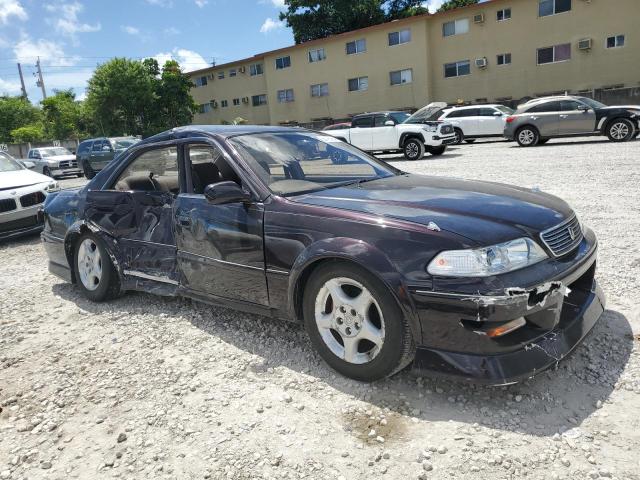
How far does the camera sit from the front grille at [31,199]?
8.00 meters

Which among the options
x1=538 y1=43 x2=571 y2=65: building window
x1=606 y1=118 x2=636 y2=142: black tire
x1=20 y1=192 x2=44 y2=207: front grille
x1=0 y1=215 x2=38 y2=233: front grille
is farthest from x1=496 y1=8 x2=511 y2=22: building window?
x1=0 y1=215 x2=38 y2=233: front grille

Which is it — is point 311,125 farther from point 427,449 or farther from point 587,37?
point 427,449

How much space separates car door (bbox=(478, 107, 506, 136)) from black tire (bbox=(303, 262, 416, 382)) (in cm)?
1930

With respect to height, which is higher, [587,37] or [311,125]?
[587,37]

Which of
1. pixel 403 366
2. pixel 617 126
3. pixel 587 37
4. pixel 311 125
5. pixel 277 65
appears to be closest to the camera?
pixel 403 366

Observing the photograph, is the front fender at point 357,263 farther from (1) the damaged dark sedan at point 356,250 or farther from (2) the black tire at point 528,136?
(2) the black tire at point 528,136

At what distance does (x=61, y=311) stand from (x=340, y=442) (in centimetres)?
336

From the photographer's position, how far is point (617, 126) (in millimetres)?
15438


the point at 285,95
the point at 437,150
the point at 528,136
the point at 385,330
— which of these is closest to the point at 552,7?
the point at 528,136

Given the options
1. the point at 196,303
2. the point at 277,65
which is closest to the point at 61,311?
the point at 196,303

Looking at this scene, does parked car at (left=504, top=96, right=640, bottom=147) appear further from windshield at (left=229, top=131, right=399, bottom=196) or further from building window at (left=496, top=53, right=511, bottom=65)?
windshield at (left=229, top=131, right=399, bottom=196)

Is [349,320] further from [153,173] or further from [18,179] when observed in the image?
[18,179]

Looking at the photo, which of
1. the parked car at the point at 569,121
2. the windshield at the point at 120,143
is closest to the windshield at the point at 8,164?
the windshield at the point at 120,143

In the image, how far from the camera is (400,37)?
32.5 meters
